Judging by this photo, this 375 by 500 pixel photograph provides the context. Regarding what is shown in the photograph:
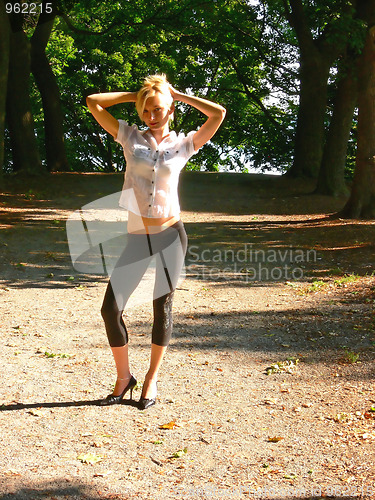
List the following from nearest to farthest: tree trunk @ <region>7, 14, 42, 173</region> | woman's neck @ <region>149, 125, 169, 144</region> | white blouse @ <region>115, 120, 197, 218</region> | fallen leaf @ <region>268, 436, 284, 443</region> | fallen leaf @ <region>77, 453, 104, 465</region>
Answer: fallen leaf @ <region>77, 453, 104, 465</region>, fallen leaf @ <region>268, 436, 284, 443</region>, white blouse @ <region>115, 120, 197, 218</region>, woman's neck @ <region>149, 125, 169, 144</region>, tree trunk @ <region>7, 14, 42, 173</region>

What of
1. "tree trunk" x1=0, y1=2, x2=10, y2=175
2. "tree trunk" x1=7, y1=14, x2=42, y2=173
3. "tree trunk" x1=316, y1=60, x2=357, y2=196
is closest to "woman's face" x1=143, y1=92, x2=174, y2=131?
"tree trunk" x1=0, y1=2, x2=10, y2=175

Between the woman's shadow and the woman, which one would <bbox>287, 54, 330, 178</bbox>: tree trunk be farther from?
the woman's shadow

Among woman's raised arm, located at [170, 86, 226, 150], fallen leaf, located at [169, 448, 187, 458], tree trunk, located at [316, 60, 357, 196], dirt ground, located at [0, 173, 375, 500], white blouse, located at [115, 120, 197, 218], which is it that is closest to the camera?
dirt ground, located at [0, 173, 375, 500]

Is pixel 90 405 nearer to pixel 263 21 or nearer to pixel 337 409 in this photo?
pixel 337 409

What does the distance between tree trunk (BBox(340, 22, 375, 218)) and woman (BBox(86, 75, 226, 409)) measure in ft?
32.9

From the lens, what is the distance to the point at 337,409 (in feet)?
16.3

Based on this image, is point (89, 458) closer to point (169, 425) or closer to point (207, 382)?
point (169, 425)

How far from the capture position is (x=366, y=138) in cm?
1406

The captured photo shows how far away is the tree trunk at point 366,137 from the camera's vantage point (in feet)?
46.1

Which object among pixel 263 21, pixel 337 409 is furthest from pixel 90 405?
pixel 263 21

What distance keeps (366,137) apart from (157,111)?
10.5 m

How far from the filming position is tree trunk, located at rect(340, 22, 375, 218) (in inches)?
553

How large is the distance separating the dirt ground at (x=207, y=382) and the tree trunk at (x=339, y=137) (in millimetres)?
5983

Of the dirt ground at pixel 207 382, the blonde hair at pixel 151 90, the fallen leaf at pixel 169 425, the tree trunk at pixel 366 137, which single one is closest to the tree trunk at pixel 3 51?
the dirt ground at pixel 207 382
